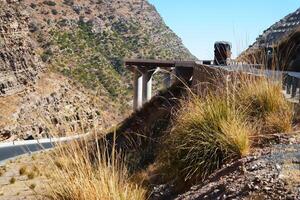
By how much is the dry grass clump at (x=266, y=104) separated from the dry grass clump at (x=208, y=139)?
12.8 inches

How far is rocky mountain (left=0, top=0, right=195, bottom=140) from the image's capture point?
217ft

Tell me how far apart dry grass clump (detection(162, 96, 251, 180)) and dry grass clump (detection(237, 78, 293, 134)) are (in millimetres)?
325

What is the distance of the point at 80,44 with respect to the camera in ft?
359

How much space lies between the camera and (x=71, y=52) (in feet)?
340


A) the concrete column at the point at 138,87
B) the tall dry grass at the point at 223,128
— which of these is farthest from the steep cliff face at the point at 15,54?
the tall dry grass at the point at 223,128

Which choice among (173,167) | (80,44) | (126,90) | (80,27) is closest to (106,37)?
(80,27)

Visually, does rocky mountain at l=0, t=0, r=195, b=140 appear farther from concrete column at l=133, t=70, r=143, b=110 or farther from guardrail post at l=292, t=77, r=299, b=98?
guardrail post at l=292, t=77, r=299, b=98

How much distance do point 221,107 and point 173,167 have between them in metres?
1.05

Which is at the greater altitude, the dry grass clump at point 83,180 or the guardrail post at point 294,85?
the guardrail post at point 294,85

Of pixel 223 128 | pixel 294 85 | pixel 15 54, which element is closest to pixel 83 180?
pixel 223 128

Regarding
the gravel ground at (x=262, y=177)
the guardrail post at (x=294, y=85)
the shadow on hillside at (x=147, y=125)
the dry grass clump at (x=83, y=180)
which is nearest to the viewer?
the gravel ground at (x=262, y=177)

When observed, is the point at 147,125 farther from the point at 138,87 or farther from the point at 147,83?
the point at 138,87

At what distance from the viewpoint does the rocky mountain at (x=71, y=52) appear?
6619 cm

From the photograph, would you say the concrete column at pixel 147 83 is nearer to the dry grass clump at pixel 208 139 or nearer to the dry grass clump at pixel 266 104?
the dry grass clump at pixel 266 104
